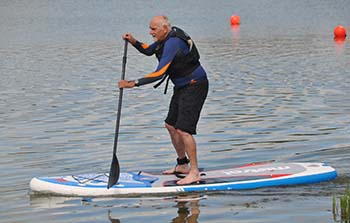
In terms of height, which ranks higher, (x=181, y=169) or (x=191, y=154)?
(x=191, y=154)

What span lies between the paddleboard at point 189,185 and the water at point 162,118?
0.13 m

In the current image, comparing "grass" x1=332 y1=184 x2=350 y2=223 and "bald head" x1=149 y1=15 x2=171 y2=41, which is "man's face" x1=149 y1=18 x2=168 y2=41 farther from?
"grass" x1=332 y1=184 x2=350 y2=223

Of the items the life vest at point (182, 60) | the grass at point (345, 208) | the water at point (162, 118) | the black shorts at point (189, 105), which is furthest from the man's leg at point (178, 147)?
the grass at point (345, 208)

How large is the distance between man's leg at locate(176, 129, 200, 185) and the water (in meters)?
0.38

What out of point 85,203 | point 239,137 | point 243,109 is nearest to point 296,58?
point 243,109

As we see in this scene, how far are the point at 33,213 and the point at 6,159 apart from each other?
9.34ft

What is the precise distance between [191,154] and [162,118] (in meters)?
5.25

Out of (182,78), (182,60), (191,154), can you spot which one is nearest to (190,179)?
(191,154)

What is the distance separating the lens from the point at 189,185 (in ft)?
31.0

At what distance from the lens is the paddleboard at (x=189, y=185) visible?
30.9ft

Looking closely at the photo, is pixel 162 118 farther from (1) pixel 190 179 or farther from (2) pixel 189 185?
(2) pixel 189 185

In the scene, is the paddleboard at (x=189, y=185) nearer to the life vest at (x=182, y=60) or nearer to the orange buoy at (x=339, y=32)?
the life vest at (x=182, y=60)

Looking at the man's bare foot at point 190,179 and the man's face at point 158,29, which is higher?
the man's face at point 158,29

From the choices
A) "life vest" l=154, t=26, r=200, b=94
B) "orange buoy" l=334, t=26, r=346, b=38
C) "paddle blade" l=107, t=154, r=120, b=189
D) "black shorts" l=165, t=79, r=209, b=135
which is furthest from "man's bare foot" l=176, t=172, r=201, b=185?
"orange buoy" l=334, t=26, r=346, b=38
